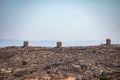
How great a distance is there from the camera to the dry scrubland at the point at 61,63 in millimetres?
72375

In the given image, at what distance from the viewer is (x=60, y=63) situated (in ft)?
265

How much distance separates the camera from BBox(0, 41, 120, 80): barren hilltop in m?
72.4

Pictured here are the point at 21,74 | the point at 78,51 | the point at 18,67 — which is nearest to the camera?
the point at 21,74

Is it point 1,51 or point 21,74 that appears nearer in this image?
point 21,74

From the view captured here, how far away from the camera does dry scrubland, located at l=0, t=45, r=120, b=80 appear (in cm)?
7238

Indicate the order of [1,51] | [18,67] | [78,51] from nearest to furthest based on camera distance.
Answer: [18,67], [78,51], [1,51]

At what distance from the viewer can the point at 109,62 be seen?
8100 cm

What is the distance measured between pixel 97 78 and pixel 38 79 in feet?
44.6

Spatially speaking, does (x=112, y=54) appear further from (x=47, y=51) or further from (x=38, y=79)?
(x=38, y=79)

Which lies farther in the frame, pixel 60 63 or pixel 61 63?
pixel 60 63

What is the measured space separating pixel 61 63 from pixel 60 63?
357 millimetres

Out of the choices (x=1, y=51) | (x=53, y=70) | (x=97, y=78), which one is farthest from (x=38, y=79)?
(x=1, y=51)

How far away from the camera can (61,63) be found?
80.4 m

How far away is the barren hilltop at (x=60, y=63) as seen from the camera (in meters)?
72.4
